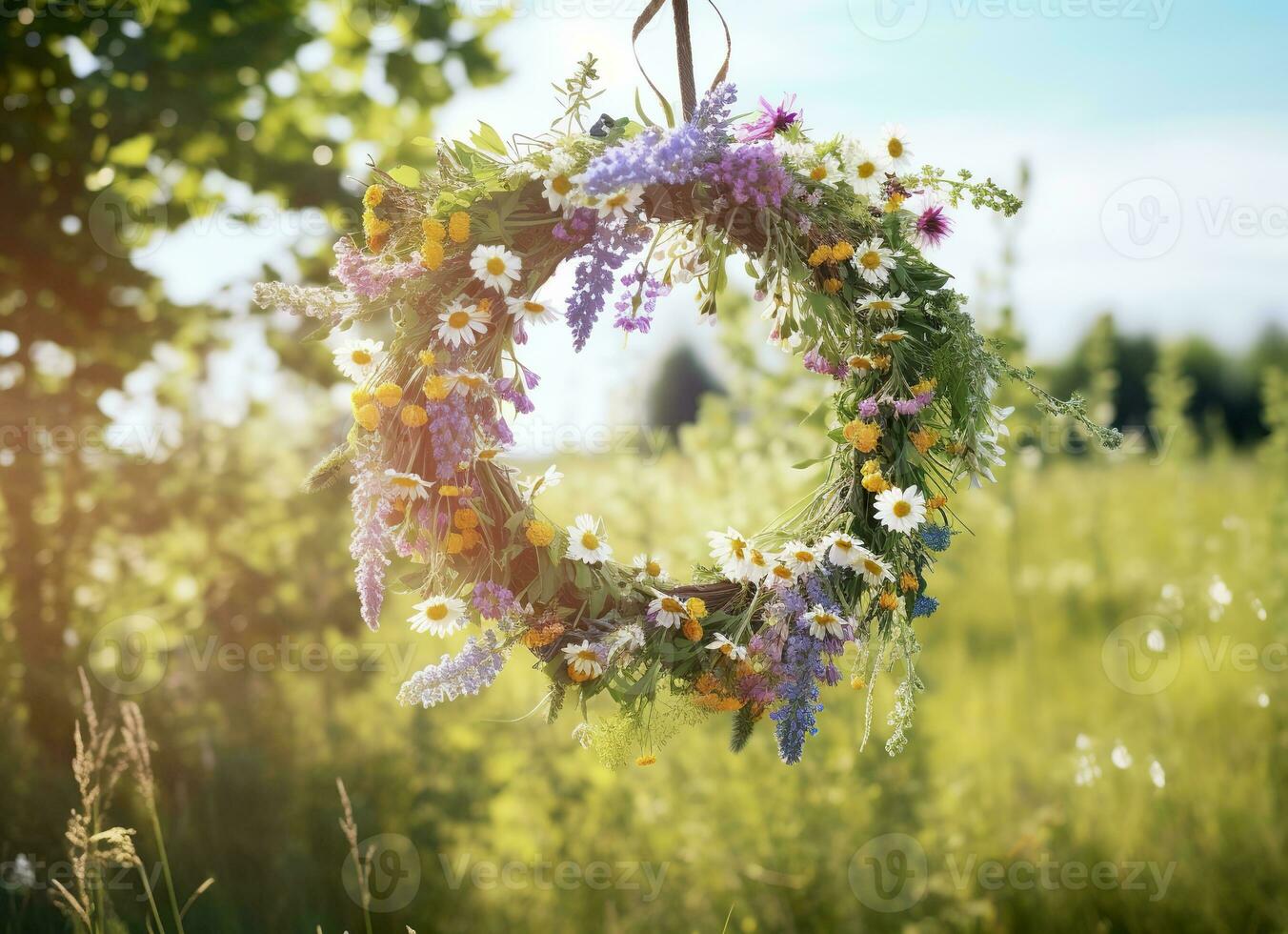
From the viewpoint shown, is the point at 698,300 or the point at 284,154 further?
the point at 284,154

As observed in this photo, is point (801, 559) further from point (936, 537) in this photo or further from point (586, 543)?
point (586, 543)

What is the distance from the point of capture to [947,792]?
4.24m

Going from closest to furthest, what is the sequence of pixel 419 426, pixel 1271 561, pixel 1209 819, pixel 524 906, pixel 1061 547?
pixel 419 426, pixel 524 906, pixel 1209 819, pixel 1271 561, pixel 1061 547

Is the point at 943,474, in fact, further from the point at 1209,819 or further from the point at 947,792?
the point at 1209,819

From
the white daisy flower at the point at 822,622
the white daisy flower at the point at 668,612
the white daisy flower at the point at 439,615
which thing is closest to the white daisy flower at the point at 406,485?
the white daisy flower at the point at 439,615

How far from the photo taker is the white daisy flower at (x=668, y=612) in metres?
2.36

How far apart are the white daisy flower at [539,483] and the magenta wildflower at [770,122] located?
939 mm

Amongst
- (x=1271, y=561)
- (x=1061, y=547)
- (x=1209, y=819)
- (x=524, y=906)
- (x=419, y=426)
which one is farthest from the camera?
(x=1061, y=547)

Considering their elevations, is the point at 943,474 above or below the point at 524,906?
above

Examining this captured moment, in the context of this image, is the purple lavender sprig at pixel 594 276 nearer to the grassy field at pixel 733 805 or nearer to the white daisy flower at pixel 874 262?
the white daisy flower at pixel 874 262

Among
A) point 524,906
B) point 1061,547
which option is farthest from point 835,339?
point 1061,547

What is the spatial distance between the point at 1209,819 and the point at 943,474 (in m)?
2.97

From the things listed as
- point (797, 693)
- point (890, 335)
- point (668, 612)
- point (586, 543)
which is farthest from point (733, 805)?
point (890, 335)

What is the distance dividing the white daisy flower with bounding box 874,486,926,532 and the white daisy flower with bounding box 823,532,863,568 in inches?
3.5
